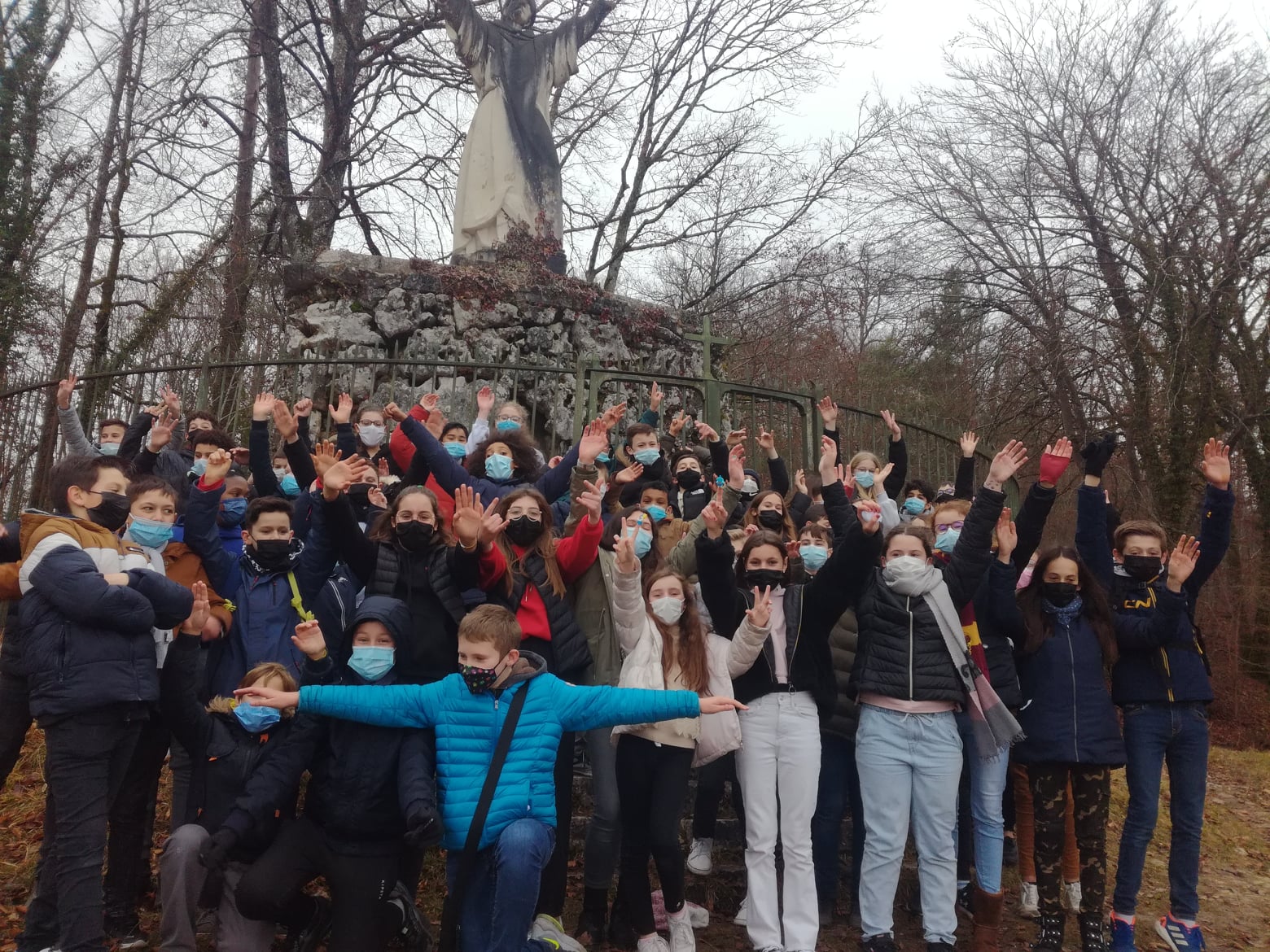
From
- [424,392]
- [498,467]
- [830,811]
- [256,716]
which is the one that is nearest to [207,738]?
[256,716]

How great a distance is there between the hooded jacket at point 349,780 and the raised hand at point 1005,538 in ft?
8.99

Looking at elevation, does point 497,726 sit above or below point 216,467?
below

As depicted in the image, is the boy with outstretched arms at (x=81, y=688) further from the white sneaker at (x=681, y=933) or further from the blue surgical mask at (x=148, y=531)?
the white sneaker at (x=681, y=933)

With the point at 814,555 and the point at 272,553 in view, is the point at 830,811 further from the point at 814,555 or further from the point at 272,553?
the point at 272,553

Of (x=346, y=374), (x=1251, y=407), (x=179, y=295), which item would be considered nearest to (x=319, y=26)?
(x=179, y=295)

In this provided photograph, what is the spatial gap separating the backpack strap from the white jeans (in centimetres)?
195

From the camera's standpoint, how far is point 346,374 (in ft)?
30.5

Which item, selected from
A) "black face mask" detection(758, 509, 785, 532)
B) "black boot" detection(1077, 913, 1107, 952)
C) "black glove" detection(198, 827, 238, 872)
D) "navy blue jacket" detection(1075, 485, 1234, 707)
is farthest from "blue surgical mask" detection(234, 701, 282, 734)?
"navy blue jacket" detection(1075, 485, 1234, 707)

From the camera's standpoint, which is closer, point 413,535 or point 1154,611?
point 413,535

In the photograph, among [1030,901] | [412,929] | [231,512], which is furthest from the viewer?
[1030,901]

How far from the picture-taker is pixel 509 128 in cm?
1063

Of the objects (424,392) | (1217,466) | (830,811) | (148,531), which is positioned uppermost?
(424,392)

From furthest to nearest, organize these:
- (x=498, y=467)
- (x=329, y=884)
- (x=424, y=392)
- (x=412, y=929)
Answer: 1. (x=424, y=392)
2. (x=498, y=467)
3. (x=412, y=929)
4. (x=329, y=884)

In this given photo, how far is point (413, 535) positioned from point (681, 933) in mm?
1992
